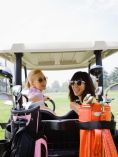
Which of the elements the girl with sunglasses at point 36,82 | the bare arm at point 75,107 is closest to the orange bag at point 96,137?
the bare arm at point 75,107

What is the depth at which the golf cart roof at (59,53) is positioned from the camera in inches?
146

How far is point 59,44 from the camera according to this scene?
3758 mm

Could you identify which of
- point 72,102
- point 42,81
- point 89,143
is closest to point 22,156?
point 89,143

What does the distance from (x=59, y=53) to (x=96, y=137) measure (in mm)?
1189

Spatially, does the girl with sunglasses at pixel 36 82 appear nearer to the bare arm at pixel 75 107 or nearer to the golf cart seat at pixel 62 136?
the bare arm at pixel 75 107

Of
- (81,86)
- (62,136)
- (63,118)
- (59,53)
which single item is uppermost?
(59,53)

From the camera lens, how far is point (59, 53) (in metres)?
4.21

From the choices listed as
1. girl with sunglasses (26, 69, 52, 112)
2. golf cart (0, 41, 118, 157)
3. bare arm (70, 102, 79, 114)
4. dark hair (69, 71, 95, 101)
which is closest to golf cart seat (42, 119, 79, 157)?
golf cart (0, 41, 118, 157)

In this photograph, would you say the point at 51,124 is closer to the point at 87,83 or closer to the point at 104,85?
the point at 87,83

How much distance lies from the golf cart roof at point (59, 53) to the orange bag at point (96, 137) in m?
0.60

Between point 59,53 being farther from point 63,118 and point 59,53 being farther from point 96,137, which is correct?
point 96,137

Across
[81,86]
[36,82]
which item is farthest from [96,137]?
[36,82]

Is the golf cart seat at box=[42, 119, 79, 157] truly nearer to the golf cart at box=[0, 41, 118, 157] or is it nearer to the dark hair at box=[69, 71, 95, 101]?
the golf cart at box=[0, 41, 118, 157]

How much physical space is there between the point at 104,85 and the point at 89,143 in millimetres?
880
